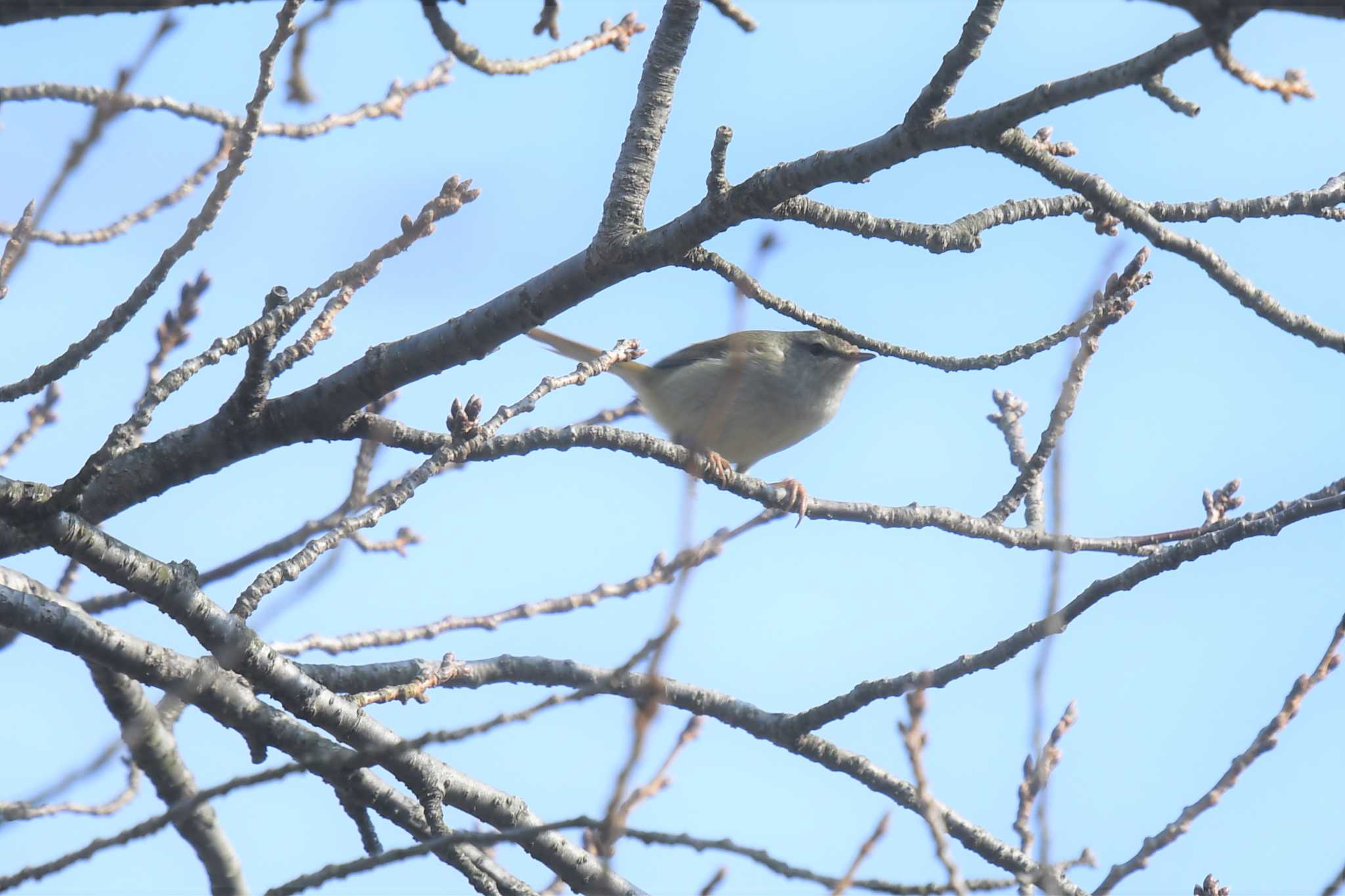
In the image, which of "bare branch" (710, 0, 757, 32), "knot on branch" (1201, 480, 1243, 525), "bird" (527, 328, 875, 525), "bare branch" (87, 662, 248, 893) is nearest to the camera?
"bare branch" (710, 0, 757, 32)

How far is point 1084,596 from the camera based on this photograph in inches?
106

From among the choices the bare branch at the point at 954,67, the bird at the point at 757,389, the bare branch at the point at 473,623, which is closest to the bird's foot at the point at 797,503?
the bare branch at the point at 473,623

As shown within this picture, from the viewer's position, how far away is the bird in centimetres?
752

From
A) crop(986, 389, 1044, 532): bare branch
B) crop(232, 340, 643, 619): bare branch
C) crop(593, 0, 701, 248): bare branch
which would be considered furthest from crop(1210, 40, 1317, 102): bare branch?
crop(986, 389, 1044, 532): bare branch

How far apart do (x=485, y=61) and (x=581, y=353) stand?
209 inches

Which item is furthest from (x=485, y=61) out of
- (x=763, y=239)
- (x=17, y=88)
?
(x=17, y=88)

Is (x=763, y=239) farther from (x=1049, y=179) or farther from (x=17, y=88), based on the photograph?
(x=17, y=88)

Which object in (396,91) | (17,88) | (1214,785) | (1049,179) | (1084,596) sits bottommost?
(1214,785)

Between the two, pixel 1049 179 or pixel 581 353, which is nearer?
pixel 1049 179

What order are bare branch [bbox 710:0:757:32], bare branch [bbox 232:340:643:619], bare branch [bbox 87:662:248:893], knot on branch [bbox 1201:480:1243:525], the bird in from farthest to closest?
the bird < knot on branch [bbox 1201:480:1243:525] < bare branch [bbox 87:662:248:893] < bare branch [bbox 232:340:643:619] < bare branch [bbox 710:0:757:32]

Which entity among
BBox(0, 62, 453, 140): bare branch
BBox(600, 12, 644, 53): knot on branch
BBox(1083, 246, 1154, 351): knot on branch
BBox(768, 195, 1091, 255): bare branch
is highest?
BBox(0, 62, 453, 140): bare branch

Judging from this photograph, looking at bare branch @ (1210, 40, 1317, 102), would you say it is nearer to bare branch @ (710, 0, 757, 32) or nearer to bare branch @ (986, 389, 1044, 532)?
bare branch @ (710, 0, 757, 32)

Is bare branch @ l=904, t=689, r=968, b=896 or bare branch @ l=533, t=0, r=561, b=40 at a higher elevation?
bare branch @ l=533, t=0, r=561, b=40

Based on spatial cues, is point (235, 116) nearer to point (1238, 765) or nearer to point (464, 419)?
point (464, 419)
